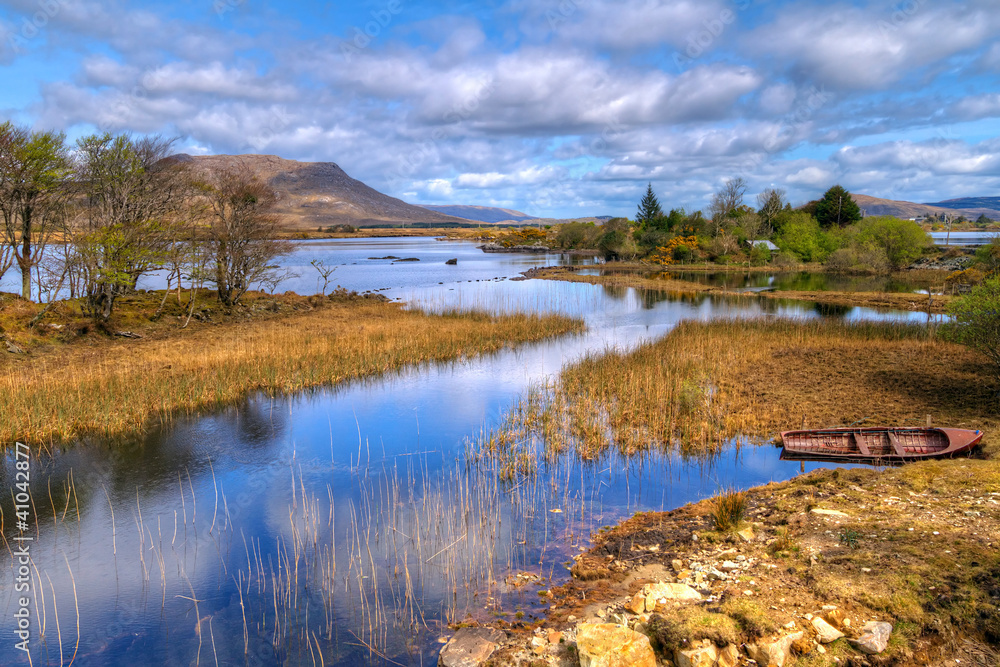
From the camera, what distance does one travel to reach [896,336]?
23.7 meters

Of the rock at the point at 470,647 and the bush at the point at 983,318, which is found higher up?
the bush at the point at 983,318

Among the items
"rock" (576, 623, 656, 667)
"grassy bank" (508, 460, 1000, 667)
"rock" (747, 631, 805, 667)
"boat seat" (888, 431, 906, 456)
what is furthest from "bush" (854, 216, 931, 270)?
"rock" (576, 623, 656, 667)

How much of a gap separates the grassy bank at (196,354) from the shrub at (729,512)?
43.5ft

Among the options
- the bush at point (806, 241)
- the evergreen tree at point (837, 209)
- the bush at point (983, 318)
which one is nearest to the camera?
the bush at point (983, 318)

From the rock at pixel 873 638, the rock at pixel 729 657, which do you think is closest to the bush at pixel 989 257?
the rock at pixel 873 638

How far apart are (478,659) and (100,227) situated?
2462cm

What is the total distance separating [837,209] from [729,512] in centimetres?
9063

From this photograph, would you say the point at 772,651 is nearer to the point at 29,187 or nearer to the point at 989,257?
the point at 29,187

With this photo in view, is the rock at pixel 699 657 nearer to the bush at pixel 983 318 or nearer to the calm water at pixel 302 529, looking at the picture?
the calm water at pixel 302 529

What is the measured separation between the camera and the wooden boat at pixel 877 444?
37.8 ft

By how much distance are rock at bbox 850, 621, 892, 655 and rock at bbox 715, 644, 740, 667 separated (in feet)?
3.79

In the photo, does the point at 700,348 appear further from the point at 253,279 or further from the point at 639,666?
the point at 253,279

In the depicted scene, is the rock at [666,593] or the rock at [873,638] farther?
the rock at [666,593]

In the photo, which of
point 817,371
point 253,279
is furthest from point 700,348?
point 253,279
